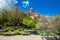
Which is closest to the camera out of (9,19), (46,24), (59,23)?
(59,23)

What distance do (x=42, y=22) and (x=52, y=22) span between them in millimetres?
2727

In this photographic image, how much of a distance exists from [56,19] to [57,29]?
1309mm

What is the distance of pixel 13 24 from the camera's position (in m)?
55.3

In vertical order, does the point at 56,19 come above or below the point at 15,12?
below

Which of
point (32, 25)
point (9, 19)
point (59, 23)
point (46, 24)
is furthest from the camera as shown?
point (9, 19)

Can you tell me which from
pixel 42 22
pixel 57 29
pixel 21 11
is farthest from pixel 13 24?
pixel 57 29

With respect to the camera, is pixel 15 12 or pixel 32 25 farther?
pixel 15 12

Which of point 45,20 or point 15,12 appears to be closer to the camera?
point 45,20

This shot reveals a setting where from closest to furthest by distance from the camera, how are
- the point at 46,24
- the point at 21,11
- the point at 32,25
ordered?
1. the point at 46,24
2. the point at 32,25
3. the point at 21,11

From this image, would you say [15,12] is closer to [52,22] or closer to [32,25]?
[32,25]

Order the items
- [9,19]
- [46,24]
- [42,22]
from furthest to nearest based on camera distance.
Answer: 1. [9,19]
2. [42,22]
3. [46,24]

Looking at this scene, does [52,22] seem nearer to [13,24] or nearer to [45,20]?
[45,20]

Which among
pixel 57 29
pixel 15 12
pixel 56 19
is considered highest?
pixel 15 12

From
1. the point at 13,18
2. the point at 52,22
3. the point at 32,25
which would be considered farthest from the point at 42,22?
the point at 13,18
